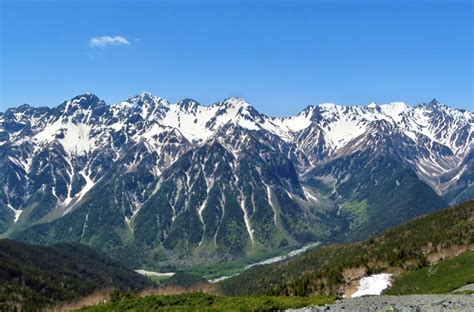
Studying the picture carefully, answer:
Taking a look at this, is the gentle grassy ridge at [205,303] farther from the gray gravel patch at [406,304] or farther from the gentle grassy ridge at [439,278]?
the gentle grassy ridge at [439,278]

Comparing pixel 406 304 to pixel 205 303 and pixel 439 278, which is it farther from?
pixel 439 278

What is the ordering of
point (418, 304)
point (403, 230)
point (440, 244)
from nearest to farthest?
point (418, 304), point (440, 244), point (403, 230)

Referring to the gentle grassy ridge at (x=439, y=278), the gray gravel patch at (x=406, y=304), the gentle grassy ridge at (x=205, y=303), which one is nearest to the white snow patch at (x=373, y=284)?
the gentle grassy ridge at (x=439, y=278)

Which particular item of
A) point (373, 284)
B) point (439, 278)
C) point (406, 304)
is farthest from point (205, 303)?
point (373, 284)

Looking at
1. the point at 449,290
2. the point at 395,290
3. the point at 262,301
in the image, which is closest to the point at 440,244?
the point at 395,290

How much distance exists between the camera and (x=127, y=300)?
6369cm

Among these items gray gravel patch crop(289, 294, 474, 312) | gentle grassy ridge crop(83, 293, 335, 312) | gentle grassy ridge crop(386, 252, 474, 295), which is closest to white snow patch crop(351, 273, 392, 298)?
gentle grassy ridge crop(386, 252, 474, 295)

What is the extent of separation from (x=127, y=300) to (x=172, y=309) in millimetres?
9162

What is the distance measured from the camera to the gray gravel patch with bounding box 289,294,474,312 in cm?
4408

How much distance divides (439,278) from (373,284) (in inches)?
633

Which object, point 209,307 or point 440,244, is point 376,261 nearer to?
point 440,244

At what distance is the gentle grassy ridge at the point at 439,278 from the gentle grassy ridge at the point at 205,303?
18.3 metres

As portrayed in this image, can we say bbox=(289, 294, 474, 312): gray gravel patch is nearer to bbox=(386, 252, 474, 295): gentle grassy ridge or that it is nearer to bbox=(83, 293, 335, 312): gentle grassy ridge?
bbox=(83, 293, 335, 312): gentle grassy ridge

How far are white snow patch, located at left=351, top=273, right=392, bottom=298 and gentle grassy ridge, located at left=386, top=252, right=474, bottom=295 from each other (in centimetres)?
216
